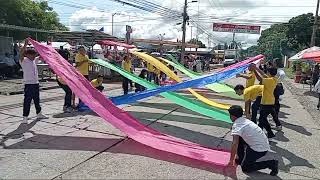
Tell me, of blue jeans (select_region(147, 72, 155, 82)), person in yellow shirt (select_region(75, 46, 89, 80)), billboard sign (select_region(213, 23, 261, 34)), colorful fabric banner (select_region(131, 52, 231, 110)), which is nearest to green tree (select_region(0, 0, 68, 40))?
blue jeans (select_region(147, 72, 155, 82))

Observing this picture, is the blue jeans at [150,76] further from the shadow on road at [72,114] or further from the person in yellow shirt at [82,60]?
the shadow on road at [72,114]

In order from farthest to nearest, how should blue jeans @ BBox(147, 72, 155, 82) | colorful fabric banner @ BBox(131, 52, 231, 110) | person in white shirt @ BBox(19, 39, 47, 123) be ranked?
blue jeans @ BBox(147, 72, 155, 82), colorful fabric banner @ BBox(131, 52, 231, 110), person in white shirt @ BBox(19, 39, 47, 123)

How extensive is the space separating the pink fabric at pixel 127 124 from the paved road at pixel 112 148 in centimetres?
18

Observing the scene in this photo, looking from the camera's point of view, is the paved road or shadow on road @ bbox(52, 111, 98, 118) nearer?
the paved road

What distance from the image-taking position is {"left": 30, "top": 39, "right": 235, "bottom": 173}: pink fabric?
6.90 metres

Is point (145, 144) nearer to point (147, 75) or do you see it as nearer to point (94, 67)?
point (147, 75)

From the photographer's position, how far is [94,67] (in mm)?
24922

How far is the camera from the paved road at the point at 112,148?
610cm

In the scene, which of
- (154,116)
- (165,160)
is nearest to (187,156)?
(165,160)

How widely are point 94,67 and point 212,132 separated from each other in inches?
652

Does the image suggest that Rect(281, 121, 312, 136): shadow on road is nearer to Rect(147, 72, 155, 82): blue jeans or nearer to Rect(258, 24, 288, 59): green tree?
Rect(147, 72, 155, 82): blue jeans

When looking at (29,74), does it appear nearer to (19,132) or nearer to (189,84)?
(19,132)

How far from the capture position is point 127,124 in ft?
26.1

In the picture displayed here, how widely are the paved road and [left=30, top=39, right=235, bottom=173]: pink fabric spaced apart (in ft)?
0.59
